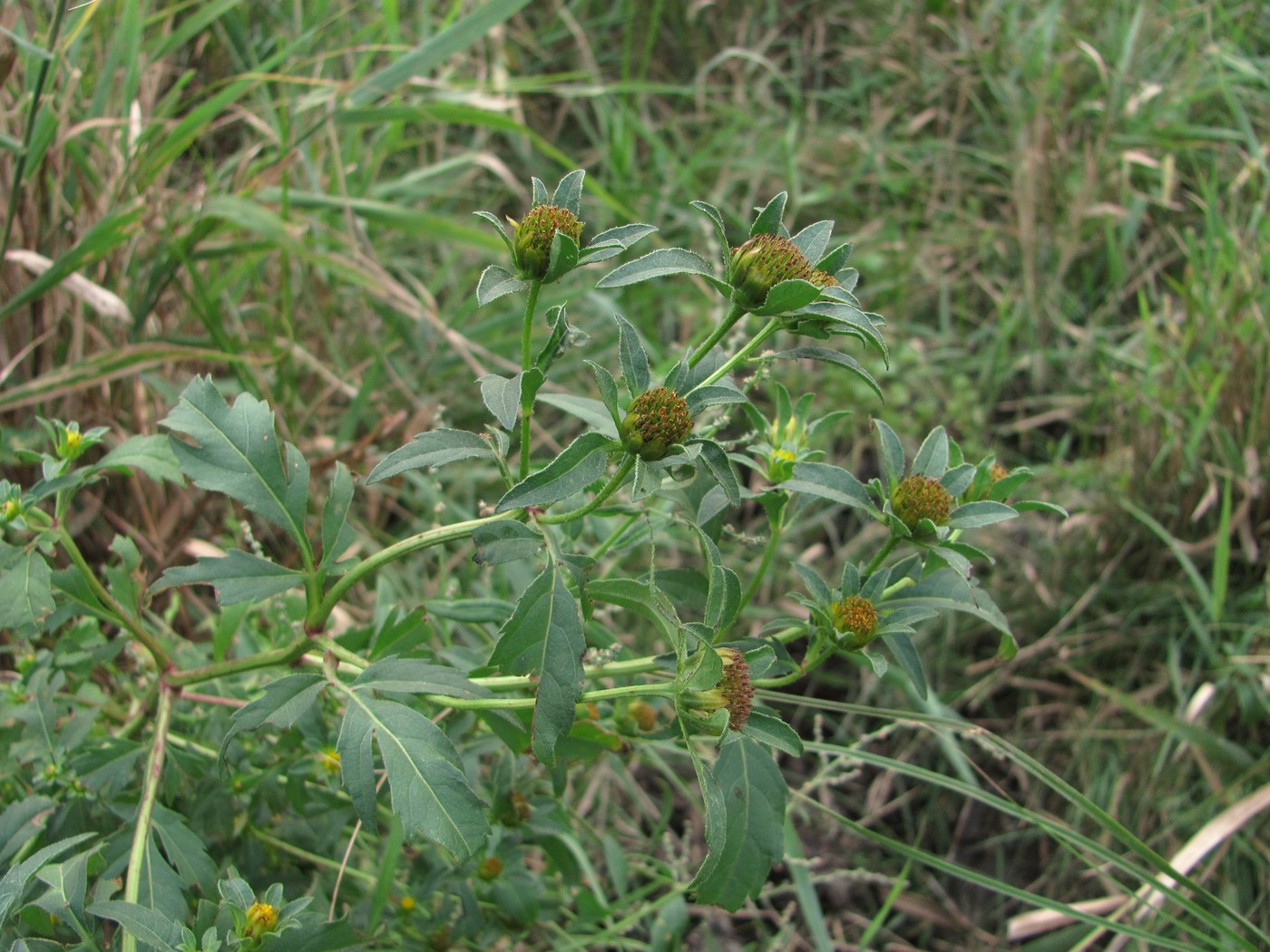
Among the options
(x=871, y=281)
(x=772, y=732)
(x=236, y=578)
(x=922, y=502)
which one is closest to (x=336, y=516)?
(x=236, y=578)

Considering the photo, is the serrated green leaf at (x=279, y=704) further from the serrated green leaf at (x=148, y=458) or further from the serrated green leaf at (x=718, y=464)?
the serrated green leaf at (x=718, y=464)

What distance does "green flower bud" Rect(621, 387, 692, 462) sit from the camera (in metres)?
0.88

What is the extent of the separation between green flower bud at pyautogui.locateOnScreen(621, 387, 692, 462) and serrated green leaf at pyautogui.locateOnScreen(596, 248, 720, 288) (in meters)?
0.10

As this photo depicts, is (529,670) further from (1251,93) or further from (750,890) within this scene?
(1251,93)

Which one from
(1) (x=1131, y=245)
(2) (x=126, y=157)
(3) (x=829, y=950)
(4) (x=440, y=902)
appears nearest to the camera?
(4) (x=440, y=902)

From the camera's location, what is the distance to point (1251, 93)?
9.48ft

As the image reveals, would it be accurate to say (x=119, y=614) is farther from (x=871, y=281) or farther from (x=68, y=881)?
(x=871, y=281)

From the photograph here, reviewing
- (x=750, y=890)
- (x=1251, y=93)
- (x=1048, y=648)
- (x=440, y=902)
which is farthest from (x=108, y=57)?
(x=1251, y=93)

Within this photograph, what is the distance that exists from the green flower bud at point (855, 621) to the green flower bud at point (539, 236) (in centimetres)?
44

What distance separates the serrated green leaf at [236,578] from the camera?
0.99m

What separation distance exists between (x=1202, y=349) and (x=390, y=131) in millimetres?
1879

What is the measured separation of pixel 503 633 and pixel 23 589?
1.65ft

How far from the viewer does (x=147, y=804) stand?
1.09 meters

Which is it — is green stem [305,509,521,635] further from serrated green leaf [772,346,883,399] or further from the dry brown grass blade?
the dry brown grass blade
